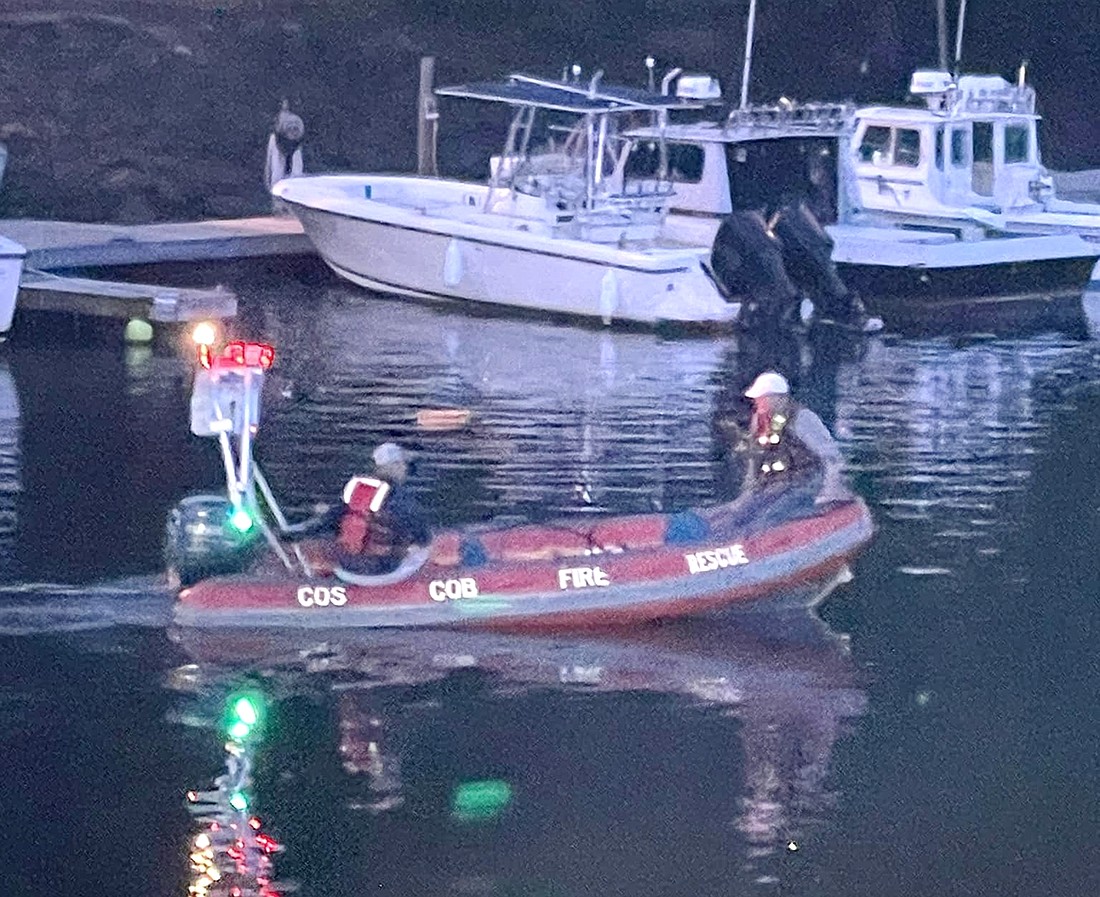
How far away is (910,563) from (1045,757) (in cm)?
361

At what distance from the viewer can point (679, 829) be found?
1030cm

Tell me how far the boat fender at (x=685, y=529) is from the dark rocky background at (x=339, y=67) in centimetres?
1951

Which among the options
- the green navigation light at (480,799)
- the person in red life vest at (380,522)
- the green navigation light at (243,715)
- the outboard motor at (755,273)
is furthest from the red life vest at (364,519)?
the outboard motor at (755,273)

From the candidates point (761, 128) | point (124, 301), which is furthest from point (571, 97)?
point (124, 301)

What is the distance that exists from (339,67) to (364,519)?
24779 millimetres

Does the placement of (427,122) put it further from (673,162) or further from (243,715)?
(243,715)

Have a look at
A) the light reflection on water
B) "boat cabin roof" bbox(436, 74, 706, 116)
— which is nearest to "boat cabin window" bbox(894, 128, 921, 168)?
"boat cabin roof" bbox(436, 74, 706, 116)

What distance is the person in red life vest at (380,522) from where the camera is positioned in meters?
12.7

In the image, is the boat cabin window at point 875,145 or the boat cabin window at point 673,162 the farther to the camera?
the boat cabin window at point 875,145

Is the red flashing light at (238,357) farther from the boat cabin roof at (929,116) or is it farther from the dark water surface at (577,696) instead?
the boat cabin roof at (929,116)

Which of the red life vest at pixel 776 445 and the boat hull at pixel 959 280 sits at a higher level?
the boat hull at pixel 959 280

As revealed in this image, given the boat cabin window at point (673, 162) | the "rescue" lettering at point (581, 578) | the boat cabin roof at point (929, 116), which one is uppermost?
the boat cabin roof at point (929, 116)

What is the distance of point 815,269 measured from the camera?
82.0 ft

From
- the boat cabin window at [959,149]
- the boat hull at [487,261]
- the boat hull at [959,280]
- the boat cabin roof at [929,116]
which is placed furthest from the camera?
the boat cabin window at [959,149]
